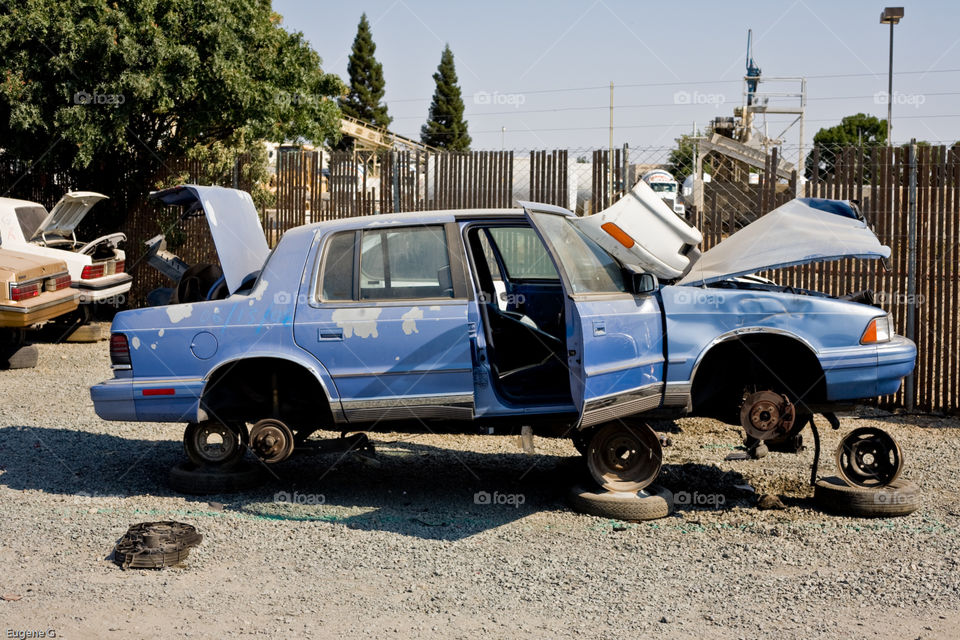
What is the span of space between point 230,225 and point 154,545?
264cm

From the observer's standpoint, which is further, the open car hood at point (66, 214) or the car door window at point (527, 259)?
the open car hood at point (66, 214)

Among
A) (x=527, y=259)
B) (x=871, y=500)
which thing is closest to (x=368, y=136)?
(x=527, y=259)

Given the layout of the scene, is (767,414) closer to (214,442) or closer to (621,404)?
(621,404)

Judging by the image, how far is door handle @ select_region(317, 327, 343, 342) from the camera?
6.45 metres

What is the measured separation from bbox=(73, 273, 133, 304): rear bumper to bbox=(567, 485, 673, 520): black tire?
9.92 metres

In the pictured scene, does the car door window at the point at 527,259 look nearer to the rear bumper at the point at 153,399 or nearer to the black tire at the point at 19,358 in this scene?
the rear bumper at the point at 153,399

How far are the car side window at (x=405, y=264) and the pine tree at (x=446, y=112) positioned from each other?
6316 cm

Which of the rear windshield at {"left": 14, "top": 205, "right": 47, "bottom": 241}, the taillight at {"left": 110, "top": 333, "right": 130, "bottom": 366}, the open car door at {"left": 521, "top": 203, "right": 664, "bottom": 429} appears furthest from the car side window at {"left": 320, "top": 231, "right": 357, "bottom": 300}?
the rear windshield at {"left": 14, "top": 205, "right": 47, "bottom": 241}

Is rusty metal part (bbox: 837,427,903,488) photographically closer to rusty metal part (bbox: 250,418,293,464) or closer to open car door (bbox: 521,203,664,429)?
open car door (bbox: 521,203,664,429)

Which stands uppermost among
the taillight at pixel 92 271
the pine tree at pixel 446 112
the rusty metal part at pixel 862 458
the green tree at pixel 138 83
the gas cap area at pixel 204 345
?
the pine tree at pixel 446 112

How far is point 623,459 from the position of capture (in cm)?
664

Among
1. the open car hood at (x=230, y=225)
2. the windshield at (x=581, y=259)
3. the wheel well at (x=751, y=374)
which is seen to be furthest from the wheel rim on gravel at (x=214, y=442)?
the wheel well at (x=751, y=374)

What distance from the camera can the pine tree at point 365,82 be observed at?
64.8 m

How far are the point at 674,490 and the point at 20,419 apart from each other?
21.1ft
